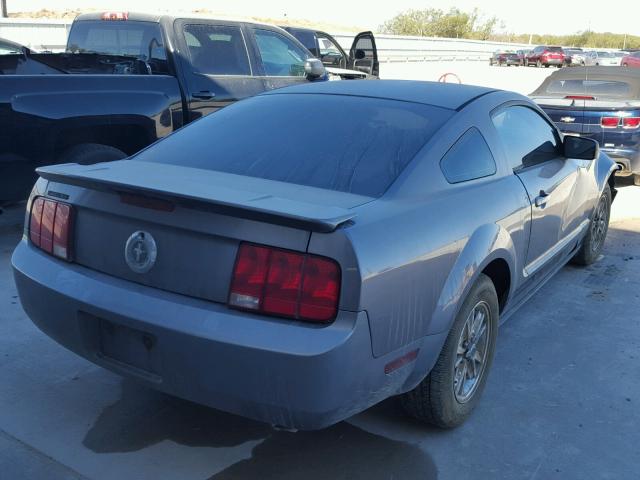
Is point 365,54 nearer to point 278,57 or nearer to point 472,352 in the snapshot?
point 278,57

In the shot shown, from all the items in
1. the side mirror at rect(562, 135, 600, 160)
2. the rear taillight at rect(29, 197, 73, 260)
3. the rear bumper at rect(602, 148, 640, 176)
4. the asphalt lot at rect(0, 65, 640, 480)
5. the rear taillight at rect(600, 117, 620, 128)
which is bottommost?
the asphalt lot at rect(0, 65, 640, 480)

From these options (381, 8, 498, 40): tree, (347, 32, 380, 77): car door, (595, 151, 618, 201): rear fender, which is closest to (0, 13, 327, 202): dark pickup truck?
(595, 151, 618, 201): rear fender

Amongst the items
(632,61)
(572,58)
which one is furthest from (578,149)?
(572,58)

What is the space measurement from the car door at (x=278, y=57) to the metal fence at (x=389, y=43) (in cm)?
1087

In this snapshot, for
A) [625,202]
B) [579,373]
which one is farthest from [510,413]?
[625,202]

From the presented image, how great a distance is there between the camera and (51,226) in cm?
307

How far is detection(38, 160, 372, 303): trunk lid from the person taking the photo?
2.46 m

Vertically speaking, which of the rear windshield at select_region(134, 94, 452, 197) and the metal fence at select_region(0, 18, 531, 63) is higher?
the rear windshield at select_region(134, 94, 452, 197)

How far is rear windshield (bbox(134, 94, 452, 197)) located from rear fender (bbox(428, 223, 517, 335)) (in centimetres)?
47

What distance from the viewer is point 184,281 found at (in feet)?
8.54

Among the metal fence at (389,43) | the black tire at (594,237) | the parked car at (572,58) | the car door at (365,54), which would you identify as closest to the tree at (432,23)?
the metal fence at (389,43)

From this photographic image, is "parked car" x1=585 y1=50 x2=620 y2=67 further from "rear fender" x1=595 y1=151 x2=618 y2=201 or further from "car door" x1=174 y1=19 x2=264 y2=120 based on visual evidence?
"rear fender" x1=595 y1=151 x2=618 y2=201

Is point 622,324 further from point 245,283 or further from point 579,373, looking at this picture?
point 245,283

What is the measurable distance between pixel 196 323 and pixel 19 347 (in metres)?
1.96
